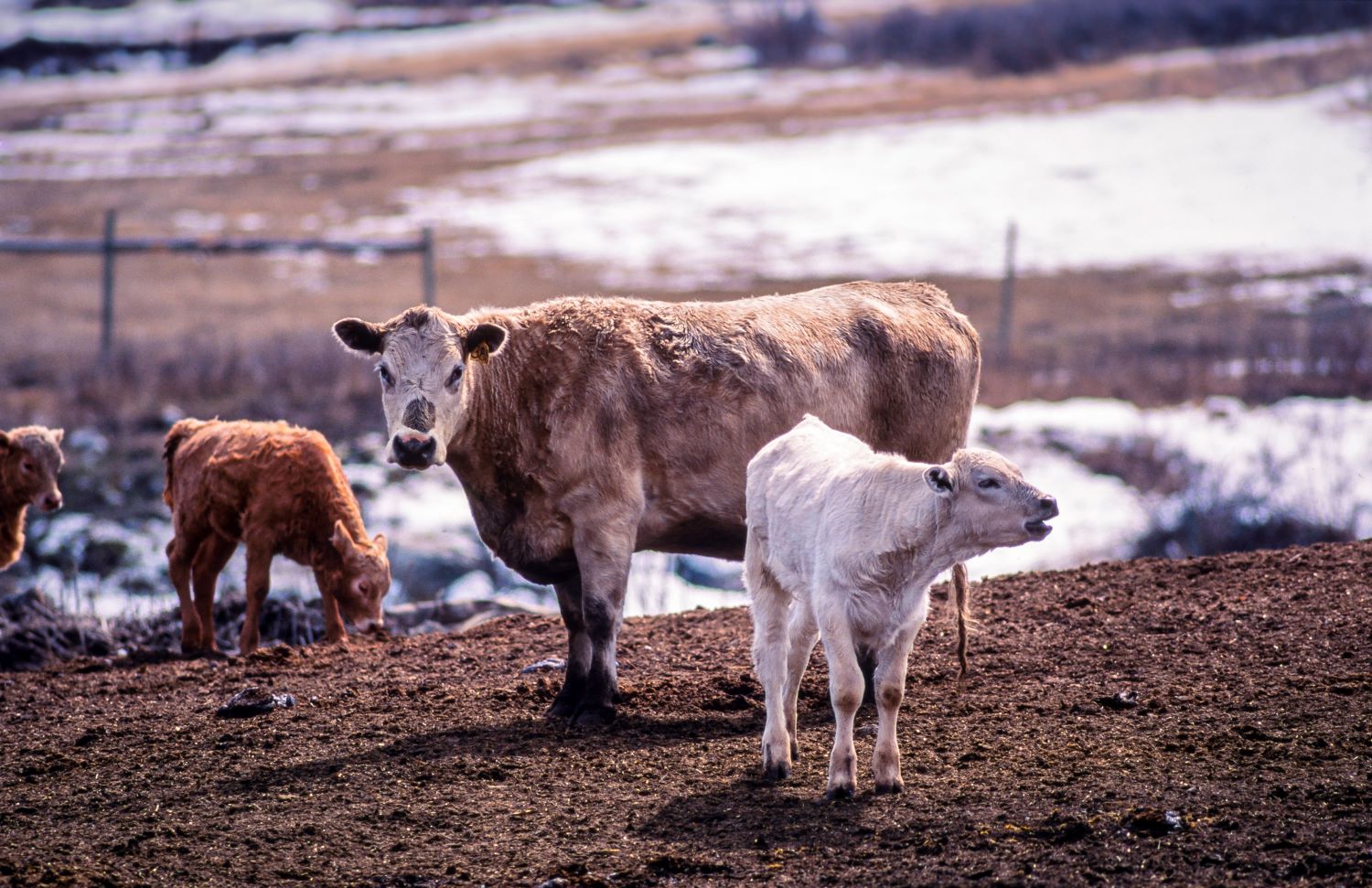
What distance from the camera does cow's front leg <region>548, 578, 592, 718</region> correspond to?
8734mm

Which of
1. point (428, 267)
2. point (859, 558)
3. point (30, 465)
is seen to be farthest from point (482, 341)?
point (428, 267)

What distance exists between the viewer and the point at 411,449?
818cm

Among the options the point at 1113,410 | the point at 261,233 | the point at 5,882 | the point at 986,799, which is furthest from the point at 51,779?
the point at 261,233

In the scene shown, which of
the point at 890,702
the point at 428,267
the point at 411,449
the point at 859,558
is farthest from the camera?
the point at 428,267

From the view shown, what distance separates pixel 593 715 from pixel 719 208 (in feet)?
105

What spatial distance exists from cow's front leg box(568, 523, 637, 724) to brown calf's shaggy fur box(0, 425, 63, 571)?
5.45 m

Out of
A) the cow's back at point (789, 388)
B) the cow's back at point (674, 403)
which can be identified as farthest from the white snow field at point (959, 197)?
the cow's back at point (674, 403)

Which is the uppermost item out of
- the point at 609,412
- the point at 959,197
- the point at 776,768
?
the point at 609,412

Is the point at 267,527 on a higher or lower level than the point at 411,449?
lower

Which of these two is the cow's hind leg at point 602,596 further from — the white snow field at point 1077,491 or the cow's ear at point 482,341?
the white snow field at point 1077,491

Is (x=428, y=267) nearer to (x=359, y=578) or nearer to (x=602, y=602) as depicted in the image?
(x=359, y=578)

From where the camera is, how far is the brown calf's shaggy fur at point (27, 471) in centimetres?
1205

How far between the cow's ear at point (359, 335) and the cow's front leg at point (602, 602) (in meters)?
1.63

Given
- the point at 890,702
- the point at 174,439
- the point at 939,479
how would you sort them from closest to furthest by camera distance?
the point at 939,479 < the point at 890,702 < the point at 174,439
